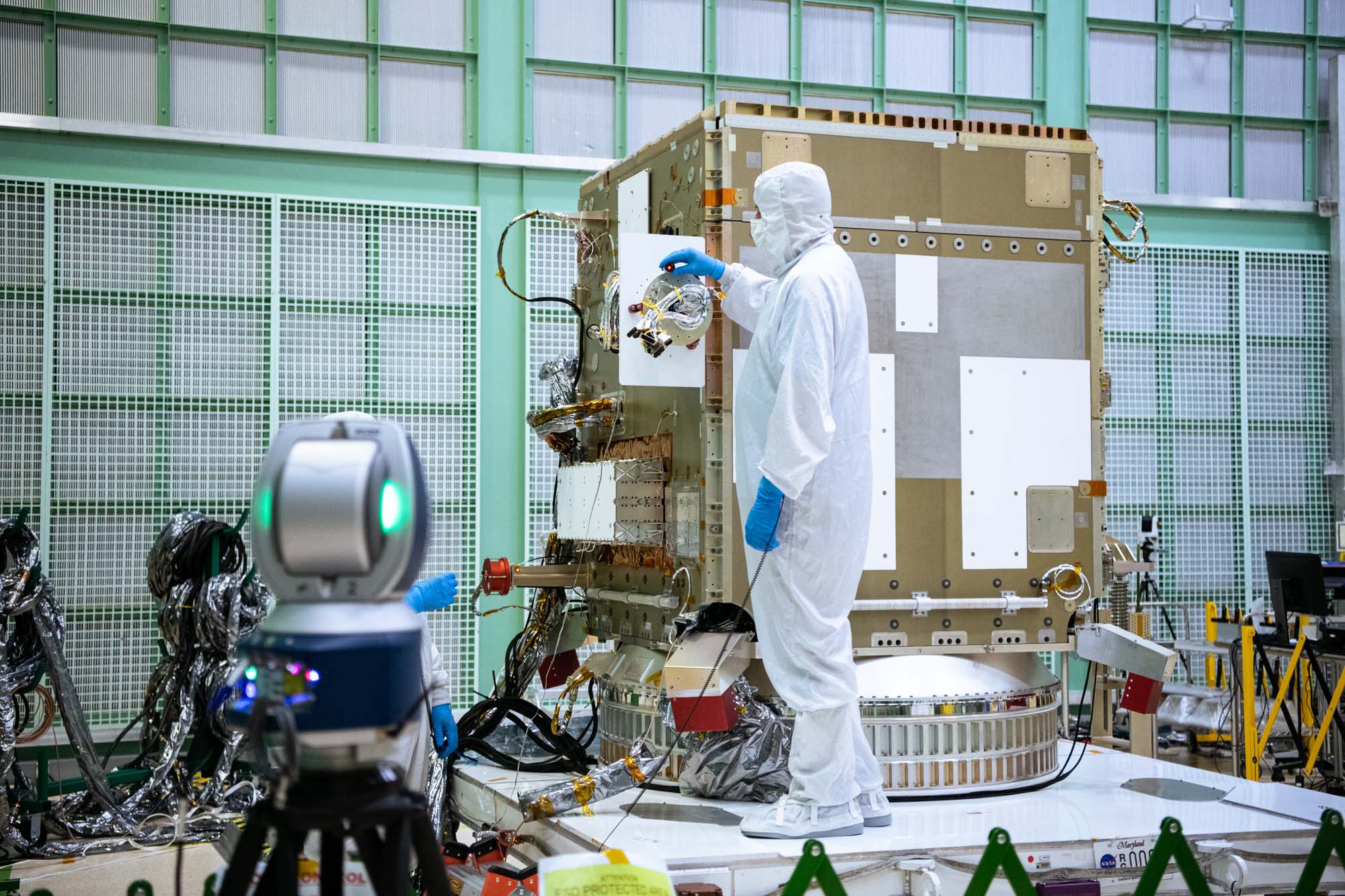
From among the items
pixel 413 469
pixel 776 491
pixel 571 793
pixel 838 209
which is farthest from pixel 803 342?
pixel 413 469

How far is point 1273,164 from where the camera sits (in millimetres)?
11148

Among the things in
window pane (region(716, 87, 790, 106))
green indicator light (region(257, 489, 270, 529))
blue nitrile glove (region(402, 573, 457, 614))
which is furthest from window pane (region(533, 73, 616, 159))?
green indicator light (region(257, 489, 270, 529))

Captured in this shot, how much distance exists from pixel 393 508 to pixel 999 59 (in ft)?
30.6

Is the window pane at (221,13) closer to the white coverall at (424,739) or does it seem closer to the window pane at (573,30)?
the window pane at (573,30)

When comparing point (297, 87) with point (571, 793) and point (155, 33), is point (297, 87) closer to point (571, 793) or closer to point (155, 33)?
point (155, 33)

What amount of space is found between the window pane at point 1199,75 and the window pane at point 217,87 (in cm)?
717

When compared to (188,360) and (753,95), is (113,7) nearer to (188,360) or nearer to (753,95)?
(188,360)

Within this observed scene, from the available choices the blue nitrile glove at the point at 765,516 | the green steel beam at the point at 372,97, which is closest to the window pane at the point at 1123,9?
the green steel beam at the point at 372,97

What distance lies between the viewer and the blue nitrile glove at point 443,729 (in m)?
4.53

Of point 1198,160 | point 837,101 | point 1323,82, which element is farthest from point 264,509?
point 1323,82

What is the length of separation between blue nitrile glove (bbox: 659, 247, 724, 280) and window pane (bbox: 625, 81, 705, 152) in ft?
16.7

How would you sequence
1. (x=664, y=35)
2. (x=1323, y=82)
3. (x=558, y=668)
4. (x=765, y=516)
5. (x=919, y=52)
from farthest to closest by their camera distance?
(x=1323, y=82), (x=919, y=52), (x=664, y=35), (x=558, y=668), (x=765, y=516)

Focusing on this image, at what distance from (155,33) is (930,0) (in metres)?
5.68

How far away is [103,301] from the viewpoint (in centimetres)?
849
